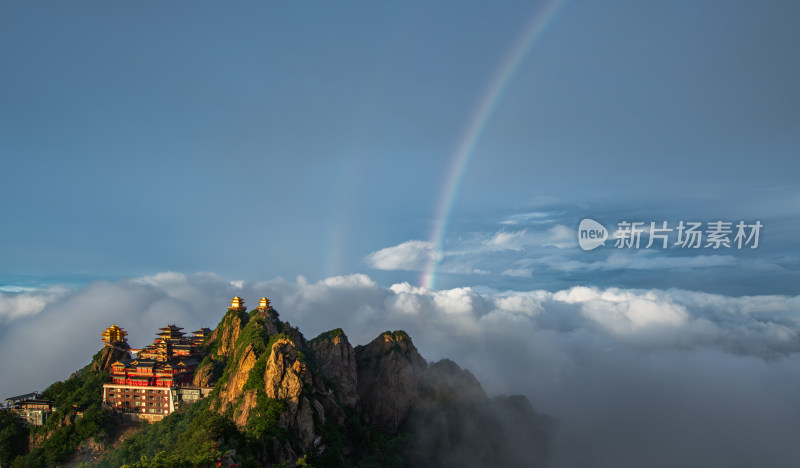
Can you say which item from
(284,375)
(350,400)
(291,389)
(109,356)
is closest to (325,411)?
(291,389)

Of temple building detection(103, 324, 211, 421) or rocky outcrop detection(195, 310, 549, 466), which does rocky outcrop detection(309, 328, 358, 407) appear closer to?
rocky outcrop detection(195, 310, 549, 466)

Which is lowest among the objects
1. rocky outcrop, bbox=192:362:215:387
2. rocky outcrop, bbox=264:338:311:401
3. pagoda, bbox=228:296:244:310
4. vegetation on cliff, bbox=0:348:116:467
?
vegetation on cliff, bbox=0:348:116:467

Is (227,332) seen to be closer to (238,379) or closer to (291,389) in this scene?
(238,379)

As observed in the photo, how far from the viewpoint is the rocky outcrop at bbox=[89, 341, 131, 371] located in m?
82.1

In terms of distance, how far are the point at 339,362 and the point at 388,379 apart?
11261 millimetres

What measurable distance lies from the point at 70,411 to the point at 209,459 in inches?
1813

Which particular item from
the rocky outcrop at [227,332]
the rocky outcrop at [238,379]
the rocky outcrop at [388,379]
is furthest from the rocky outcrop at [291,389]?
the rocky outcrop at [388,379]

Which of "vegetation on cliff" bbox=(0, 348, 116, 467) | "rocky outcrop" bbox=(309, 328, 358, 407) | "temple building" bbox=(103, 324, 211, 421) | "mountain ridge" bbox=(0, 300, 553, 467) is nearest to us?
"mountain ridge" bbox=(0, 300, 553, 467)

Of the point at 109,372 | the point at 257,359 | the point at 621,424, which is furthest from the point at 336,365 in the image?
the point at 621,424

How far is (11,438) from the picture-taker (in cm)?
6925

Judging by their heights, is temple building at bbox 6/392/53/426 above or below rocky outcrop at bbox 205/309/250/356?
below

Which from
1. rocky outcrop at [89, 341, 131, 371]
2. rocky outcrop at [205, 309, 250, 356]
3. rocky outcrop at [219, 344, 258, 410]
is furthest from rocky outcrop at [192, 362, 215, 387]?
rocky outcrop at [89, 341, 131, 371]

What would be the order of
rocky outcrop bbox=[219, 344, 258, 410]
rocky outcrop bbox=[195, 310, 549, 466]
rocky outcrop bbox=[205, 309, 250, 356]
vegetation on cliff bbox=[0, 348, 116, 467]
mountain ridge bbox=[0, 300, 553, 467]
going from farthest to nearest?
1. rocky outcrop bbox=[205, 309, 250, 356]
2. vegetation on cliff bbox=[0, 348, 116, 467]
3. rocky outcrop bbox=[219, 344, 258, 410]
4. rocky outcrop bbox=[195, 310, 549, 466]
5. mountain ridge bbox=[0, 300, 553, 467]

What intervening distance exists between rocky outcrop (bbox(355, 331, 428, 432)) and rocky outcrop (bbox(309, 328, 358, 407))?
4913 millimetres
